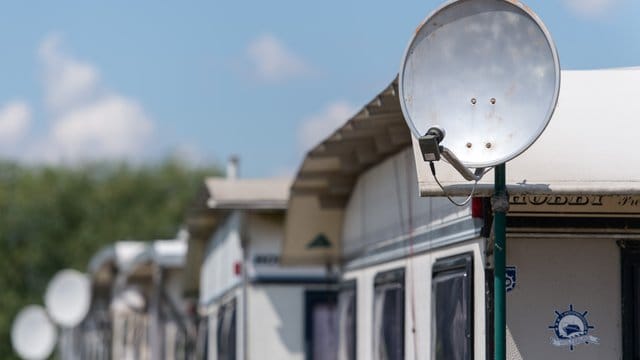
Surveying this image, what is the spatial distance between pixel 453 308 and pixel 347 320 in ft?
14.5

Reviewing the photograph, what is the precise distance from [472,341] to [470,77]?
183 centimetres

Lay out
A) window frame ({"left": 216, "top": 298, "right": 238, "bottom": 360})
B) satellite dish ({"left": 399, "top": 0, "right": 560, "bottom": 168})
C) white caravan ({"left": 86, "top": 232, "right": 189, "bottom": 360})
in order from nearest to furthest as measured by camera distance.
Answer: satellite dish ({"left": 399, "top": 0, "right": 560, "bottom": 168}) → window frame ({"left": 216, "top": 298, "right": 238, "bottom": 360}) → white caravan ({"left": 86, "top": 232, "right": 189, "bottom": 360})

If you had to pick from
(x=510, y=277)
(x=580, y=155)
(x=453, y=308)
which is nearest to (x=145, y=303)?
(x=453, y=308)

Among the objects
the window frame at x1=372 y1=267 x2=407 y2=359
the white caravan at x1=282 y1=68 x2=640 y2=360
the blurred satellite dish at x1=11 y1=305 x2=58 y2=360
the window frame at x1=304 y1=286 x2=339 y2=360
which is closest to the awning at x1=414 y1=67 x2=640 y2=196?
the white caravan at x1=282 y1=68 x2=640 y2=360

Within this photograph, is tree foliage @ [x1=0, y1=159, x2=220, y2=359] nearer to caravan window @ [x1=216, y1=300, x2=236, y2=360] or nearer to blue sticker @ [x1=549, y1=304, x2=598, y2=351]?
caravan window @ [x1=216, y1=300, x2=236, y2=360]

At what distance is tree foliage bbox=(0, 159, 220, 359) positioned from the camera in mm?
55906

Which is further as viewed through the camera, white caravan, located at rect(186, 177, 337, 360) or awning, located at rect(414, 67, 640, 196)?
white caravan, located at rect(186, 177, 337, 360)

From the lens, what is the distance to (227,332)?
1537 centimetres

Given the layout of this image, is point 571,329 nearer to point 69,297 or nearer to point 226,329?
point 226,329

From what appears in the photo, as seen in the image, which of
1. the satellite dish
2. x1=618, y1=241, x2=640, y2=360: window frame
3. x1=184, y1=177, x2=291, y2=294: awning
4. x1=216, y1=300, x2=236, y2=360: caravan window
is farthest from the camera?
x1=216, y1=300, x2=236, y2=360: caravan window

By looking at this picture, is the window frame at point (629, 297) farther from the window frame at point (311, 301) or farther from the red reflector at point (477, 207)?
the window frame at point (311, 301)

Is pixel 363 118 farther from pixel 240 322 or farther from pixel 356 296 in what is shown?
pixel 240 322

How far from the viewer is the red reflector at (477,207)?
24.8ft

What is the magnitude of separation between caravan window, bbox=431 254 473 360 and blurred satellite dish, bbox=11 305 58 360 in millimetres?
20291
